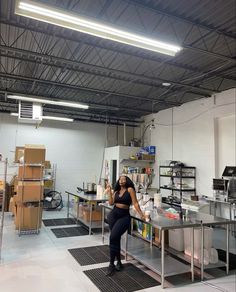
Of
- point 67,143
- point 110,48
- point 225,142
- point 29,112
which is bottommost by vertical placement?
point 225,142

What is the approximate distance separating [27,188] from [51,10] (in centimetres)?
388

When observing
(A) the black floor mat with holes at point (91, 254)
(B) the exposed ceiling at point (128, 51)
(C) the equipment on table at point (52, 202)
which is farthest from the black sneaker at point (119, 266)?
(C) the equipment on table at point (52, 202)

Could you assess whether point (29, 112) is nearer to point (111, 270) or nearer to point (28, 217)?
point (28, 217)

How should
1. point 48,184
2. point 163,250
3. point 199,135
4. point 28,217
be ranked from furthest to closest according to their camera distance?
point 48,184 → point 199,135 → point 28,217 → point 163,250

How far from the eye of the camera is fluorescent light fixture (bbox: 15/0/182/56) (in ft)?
8.94

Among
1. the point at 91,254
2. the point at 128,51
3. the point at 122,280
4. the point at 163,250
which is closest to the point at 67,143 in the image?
the point at 128,51

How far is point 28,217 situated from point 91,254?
1.95 metres

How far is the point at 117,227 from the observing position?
3570 mm

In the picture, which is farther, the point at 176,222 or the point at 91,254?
the point at 91,254

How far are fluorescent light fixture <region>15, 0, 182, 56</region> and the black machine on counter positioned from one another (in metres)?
3.69

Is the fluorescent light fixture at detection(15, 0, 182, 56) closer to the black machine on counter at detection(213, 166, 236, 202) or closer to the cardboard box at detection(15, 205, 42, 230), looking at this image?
the black machine on counter at detection(213, 166, 236, 202)

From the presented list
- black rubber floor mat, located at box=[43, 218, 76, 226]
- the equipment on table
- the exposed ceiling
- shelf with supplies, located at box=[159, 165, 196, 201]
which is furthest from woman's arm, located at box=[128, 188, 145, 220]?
the equipment on table

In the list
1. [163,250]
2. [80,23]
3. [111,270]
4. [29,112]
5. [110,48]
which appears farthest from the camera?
[29,112]

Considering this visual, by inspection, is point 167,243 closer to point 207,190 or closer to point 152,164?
point 207,190
